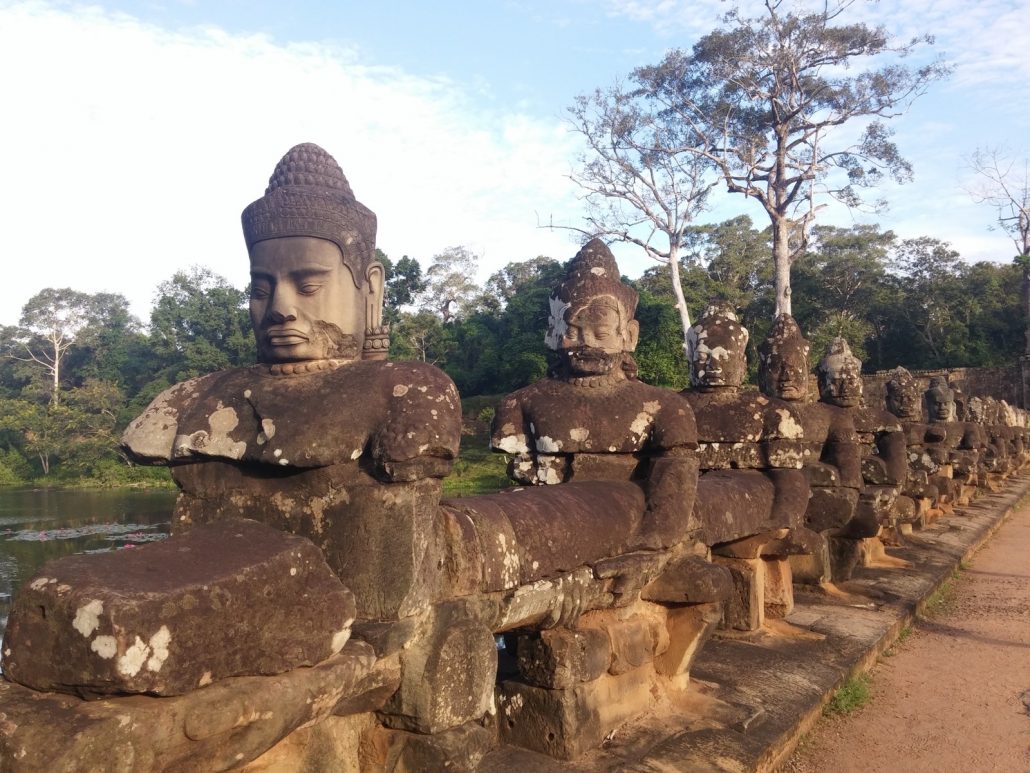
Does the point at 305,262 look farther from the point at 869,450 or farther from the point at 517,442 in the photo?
the point at 869,450

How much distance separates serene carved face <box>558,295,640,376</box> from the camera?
154 inches

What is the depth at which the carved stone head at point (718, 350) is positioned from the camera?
17.6ft

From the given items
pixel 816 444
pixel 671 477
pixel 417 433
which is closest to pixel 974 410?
pixel 816 444

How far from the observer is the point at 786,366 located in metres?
6.13

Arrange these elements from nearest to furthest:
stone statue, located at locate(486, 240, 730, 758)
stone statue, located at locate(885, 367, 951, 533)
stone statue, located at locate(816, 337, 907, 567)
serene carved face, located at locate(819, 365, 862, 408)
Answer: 1. stone statue, located at locate(486, 240, 730, 758)
2. stone statue, located at locate(816, 337, 907, 567)
3. serene carved face, located at locate(819, 365, 862, 408)
4. stone statue, located at locate(885, 367, 951, 533)

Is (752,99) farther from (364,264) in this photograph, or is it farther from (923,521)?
(364,264)

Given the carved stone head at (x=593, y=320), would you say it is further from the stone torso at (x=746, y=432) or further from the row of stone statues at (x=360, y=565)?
the stone torso at (x=746, y=432)

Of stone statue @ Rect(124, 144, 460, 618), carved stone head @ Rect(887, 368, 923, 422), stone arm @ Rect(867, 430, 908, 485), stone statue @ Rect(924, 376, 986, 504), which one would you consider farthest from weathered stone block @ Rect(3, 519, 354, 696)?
stone statue @ Rect(924, 376, 986, 504)

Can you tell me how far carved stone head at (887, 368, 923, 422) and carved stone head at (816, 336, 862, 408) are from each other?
4049mm

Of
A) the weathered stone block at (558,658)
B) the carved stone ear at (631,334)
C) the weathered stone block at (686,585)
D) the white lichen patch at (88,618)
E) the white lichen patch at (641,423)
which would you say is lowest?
the weathered stone block at (558,658)

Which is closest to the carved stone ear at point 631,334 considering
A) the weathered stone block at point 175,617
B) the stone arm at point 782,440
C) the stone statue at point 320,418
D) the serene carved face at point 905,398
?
the stone arm at point 782,440

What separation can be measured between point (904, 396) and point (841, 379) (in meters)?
4.44

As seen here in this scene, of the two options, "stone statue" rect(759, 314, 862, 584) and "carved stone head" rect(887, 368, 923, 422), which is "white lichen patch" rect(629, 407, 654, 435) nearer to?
"stone statue" rect(759, 314, 862, 584)

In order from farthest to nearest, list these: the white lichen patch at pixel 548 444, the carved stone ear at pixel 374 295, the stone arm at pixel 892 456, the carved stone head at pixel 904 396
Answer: the carved stone head at pixel 904 396
the stone arm at pixel 892 456
the white lichen patch at pixel 548 444
the carved stone ear at pixel 374 295
